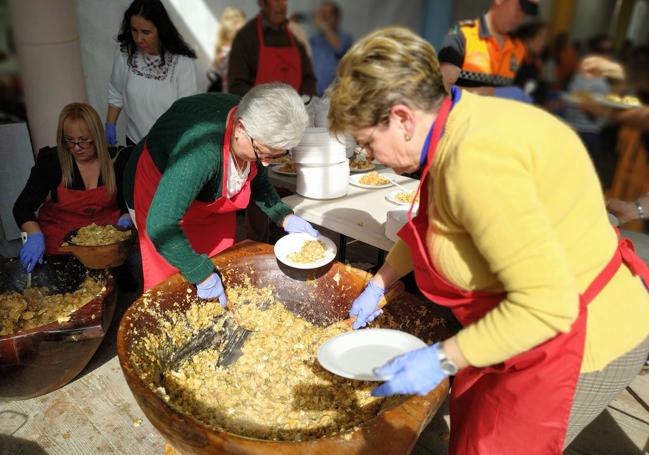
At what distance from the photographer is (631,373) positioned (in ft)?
3.75

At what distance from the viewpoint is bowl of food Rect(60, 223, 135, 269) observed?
2342 mm

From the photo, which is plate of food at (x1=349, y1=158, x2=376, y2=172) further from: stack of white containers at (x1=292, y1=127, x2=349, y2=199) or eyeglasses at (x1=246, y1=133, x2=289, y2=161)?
eyeglasses at (x1=246, y1=133, x2=289, y2=161)

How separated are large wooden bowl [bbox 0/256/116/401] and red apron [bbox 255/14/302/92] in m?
2.17

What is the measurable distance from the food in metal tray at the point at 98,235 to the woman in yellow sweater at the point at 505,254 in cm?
186

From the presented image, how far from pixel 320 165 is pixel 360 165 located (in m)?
0.80

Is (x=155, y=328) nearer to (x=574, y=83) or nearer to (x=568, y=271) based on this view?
(x=568, y=271)

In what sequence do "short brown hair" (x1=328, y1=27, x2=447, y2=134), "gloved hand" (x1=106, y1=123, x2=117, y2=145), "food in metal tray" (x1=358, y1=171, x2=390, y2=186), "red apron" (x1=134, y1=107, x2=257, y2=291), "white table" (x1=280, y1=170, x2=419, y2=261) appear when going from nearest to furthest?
"short brown hair" (x1=328, y1=27, x2=447, y2=134), "red apron" (x1=134, y1=107, x2=257, y2=291), "white table" (x1=280, y1=170, x2=419, y2=261), "food in metal tray" (x1=358, y1=171, x2=390, y2=186), "gloved hand" (x1=106, y1=123, x2=117, y2=145)

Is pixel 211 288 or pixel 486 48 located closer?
pixel 211 288

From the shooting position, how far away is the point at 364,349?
132 cm

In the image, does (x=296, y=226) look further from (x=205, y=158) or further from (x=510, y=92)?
(x=510, y=92)

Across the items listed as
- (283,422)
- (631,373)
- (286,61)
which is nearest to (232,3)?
(286,61)

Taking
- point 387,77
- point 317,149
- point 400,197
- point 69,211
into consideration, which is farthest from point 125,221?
point 387,77

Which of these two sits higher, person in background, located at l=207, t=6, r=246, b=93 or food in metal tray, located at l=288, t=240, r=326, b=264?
person in background, located at l=207, t=6, r=246, b=93

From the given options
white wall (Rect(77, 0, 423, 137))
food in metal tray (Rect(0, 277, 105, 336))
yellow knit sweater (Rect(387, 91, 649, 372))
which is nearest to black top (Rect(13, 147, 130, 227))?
food in metal tray (Rect(0, 277, 105, 336))
